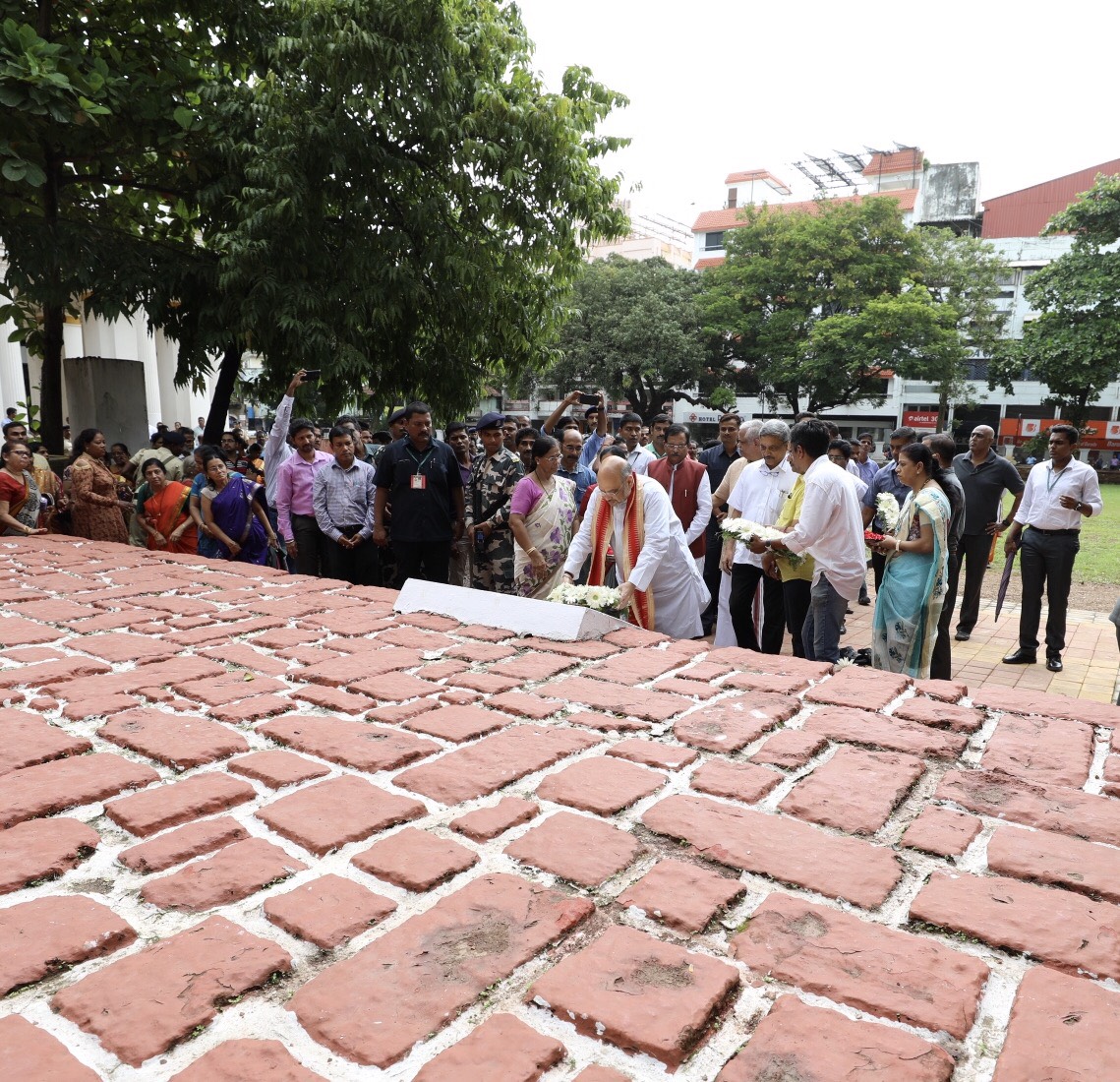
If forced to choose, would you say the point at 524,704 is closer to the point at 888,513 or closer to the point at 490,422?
the point at 888,513

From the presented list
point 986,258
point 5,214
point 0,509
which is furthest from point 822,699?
point 986,258

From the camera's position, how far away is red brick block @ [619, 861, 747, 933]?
4.84ft

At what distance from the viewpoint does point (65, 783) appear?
6.39ft

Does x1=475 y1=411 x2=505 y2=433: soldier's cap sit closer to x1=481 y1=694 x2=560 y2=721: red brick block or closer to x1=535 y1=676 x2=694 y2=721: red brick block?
x1=535 y1=676 x2=694 y2=721: red brick block

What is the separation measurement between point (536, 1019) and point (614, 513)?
Answer: 3.69m

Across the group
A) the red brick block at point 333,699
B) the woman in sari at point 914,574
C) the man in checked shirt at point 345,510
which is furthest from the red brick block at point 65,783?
the man in checked shirt at point 345,510

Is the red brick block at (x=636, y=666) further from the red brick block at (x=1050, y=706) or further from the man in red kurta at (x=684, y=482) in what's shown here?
the man in red kurta at (x=684, y=482)

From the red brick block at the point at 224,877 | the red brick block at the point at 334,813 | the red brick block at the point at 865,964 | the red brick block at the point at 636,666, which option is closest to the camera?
the red brick block at the point at 865,964

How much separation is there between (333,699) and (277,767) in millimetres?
486

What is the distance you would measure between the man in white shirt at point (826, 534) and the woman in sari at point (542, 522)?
1610mm

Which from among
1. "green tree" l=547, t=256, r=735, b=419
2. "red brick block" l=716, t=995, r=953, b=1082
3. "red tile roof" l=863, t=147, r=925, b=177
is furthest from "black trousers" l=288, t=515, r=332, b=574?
"red tile roof" l=863, t=147, r=925, b=177

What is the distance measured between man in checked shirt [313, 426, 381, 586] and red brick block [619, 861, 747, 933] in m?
5.81

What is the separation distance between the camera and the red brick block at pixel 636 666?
9.27 feet

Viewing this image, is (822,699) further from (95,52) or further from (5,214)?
(95,52)
